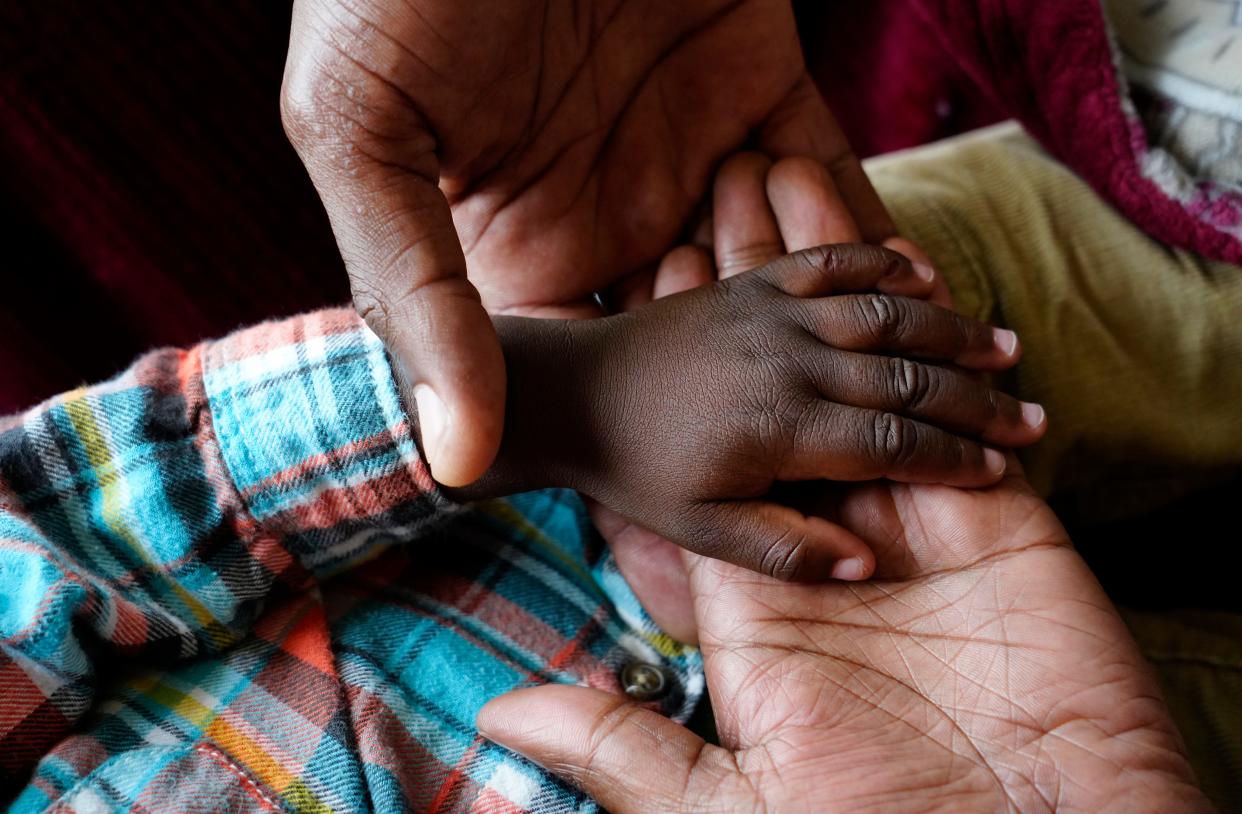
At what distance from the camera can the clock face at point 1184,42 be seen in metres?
1.16

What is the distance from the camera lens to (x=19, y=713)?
2.76ft

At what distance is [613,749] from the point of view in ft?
2.66

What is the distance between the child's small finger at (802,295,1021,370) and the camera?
3.07 feet

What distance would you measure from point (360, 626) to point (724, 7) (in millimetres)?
870

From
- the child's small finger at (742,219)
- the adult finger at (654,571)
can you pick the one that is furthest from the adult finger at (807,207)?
the adult finger at (654,571)

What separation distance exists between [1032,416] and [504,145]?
2.10 ft

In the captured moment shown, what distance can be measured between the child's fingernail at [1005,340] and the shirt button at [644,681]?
499mm

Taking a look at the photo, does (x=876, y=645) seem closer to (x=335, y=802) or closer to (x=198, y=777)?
(x=335, y=802)

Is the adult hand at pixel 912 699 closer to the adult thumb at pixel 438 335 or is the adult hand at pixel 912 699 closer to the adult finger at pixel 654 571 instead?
the adult finger at pixel 654 571

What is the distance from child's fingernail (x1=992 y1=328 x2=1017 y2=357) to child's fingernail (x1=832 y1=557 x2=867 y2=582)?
30cm

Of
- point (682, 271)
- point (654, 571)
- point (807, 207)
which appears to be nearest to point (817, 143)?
point (807, 207)

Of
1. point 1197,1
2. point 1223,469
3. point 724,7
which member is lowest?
point 1223,469

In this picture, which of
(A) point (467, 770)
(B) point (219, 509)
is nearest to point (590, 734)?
(A) point (467, 770)

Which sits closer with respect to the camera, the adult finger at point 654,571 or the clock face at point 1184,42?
the adult finger at point 654,571
